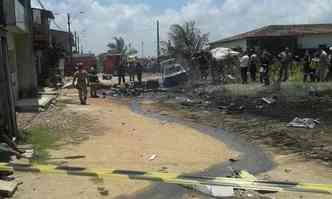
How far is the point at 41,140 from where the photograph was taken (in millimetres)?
13992

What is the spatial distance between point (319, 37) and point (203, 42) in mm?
21202

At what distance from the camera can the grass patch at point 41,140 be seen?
1205 cm

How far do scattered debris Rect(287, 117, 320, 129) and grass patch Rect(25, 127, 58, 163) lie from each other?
20.6 feet

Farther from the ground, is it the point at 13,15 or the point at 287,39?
the point at 13,15

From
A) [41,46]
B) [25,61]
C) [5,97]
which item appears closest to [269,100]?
[25,61]

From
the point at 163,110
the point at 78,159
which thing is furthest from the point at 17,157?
the point at 163,110

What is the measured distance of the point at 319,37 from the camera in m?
45.7

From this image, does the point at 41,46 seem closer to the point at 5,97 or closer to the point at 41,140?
the point at 41,140

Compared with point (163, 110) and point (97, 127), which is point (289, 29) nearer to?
point (163, 110)

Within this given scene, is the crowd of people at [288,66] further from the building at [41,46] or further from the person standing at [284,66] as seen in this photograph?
the building at [41,46]

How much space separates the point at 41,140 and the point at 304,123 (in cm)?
699

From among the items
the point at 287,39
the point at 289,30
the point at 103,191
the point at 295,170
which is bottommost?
the point at 295,170

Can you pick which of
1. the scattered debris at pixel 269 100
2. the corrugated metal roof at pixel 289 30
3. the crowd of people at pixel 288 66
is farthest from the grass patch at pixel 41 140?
the corrugated metal roof at pixel 289 30

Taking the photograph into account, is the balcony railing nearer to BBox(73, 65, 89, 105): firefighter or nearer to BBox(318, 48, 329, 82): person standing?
BBox(73, 65, 89, 105): firefighter
